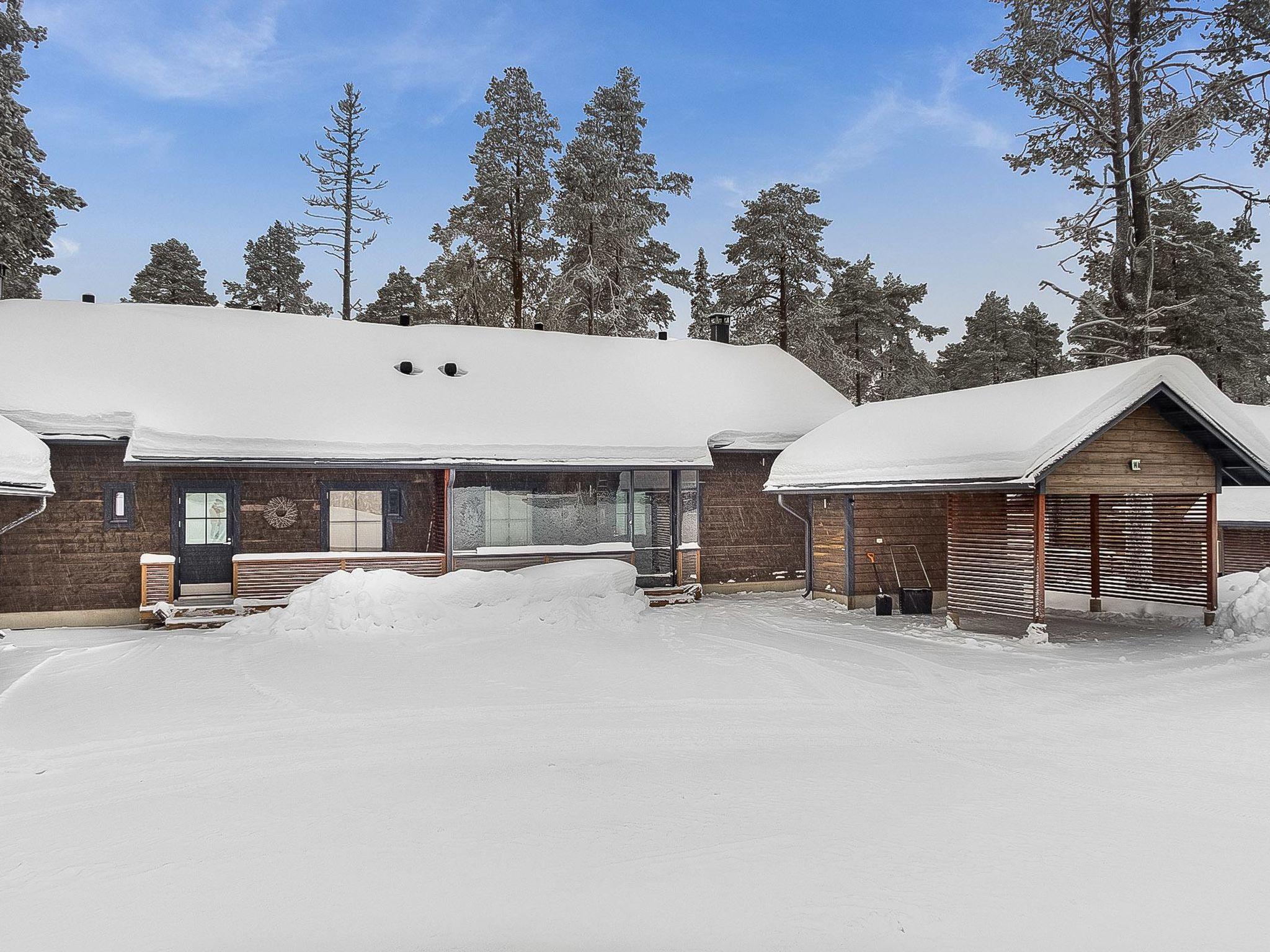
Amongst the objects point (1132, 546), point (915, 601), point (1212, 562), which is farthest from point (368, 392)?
point (1212, 562)

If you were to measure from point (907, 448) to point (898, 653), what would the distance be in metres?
3.83

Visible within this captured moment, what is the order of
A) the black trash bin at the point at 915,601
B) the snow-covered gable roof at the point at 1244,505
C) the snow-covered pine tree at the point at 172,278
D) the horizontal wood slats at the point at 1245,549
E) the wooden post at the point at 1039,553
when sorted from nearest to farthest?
the wooden post at the point at 1039,553
the black trash bin at the point at 915,601
the snow-covered gable roof at the point at 1244,505
the horizontal wood slats at the point at 1245,549
the snow-covered pine tree at the point at 172,278

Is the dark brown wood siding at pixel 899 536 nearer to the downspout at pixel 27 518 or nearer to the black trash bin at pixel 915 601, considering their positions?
the black trash bin at pixel 915 601

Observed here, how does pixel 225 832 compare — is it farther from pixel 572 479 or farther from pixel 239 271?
pixel 239 271

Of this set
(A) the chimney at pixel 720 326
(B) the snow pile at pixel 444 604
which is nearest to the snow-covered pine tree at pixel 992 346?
A: (A) the chimney at pixel 720 326

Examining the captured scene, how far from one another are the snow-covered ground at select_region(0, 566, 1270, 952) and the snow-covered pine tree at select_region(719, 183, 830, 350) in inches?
769

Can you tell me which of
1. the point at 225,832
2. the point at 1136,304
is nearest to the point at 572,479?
the point at 225,832

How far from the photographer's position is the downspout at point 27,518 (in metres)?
11.5

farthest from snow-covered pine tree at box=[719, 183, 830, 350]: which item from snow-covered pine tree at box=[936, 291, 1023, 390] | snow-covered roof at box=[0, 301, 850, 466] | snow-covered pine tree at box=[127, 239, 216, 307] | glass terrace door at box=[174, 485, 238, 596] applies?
snow-covered pine tree at box=[127, 239, 216, 307]

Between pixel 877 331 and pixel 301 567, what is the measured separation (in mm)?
24961

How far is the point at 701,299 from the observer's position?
129ft

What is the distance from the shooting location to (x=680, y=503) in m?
16.3

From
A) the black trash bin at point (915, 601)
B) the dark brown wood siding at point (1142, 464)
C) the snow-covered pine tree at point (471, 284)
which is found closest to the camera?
the dark brown wood siding at point (1142, 464)

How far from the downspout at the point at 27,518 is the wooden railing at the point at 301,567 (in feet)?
9.07
